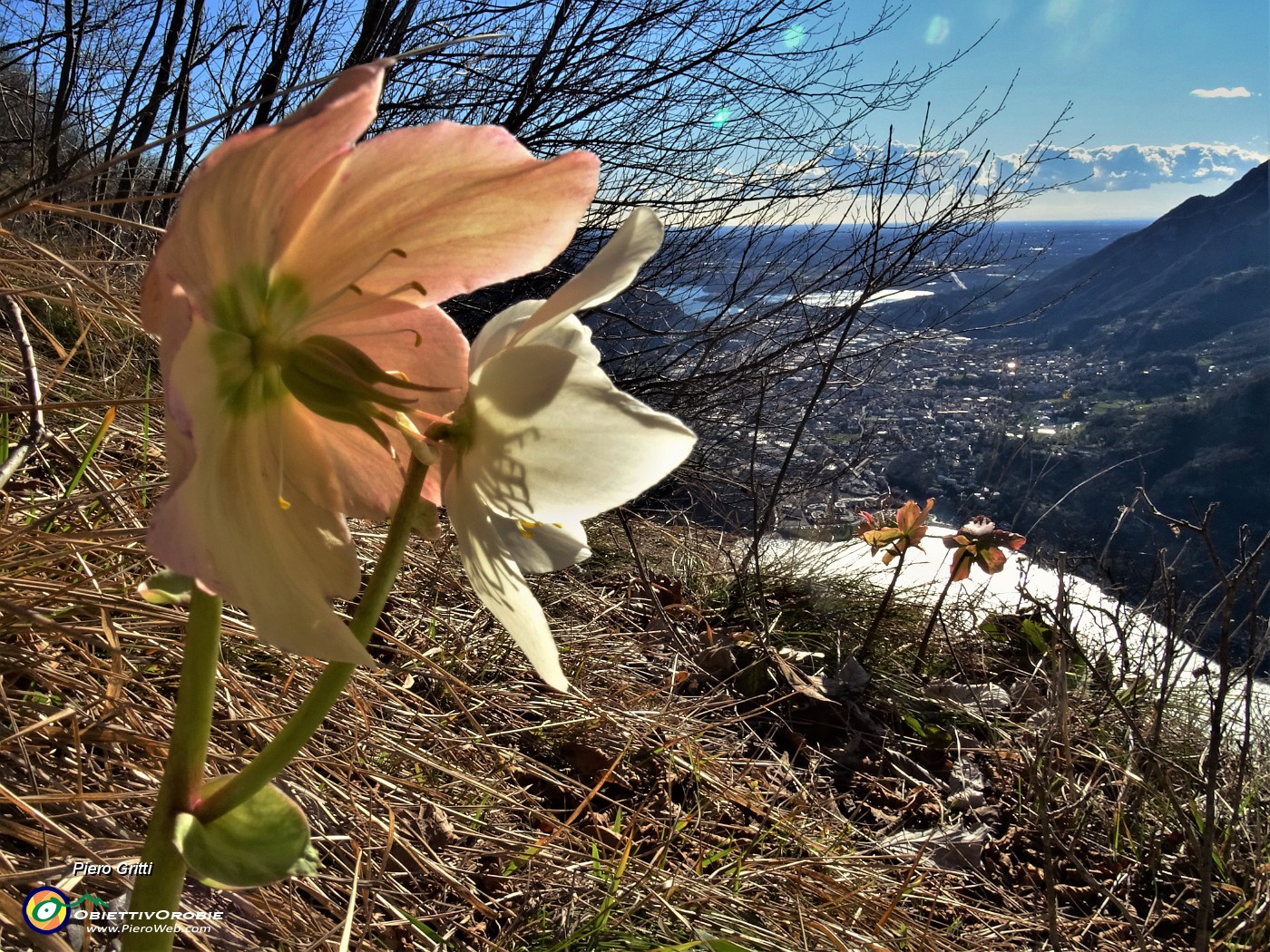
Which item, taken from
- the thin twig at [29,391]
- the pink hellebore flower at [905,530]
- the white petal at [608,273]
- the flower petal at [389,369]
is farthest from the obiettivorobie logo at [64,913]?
the pink hellebore flower at [905,530]

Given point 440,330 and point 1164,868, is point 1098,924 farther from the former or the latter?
point 440,330

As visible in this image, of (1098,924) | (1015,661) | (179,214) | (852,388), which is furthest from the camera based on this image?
(852,388)

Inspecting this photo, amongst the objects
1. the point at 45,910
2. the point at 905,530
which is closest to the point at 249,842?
the point at 45,910

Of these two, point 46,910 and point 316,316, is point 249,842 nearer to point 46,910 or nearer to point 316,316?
point 316,316

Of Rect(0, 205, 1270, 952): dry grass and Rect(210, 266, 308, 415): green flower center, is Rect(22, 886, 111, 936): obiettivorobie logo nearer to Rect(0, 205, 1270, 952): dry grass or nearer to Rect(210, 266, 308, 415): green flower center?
Rect(0, 205, 1270, 952): dry grass

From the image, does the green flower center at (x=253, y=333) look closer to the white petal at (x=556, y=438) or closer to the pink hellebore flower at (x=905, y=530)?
the white petal at (x=556, y=438)

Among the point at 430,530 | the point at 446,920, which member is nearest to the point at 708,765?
the point at 446,920

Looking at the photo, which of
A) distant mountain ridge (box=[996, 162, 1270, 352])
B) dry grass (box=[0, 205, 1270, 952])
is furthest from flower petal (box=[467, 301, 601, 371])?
distant mountain ridge (box=[996, 162, 1270, 352])
